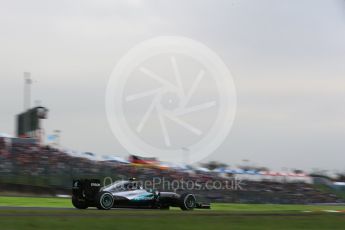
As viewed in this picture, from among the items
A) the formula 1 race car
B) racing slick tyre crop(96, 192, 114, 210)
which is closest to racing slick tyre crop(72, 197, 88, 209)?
the formula 1 race car

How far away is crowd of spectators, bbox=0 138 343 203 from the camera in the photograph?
1276 inches

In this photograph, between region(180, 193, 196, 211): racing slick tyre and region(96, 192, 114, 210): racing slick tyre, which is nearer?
region(96, 192, 114, 210): racing slick tyre

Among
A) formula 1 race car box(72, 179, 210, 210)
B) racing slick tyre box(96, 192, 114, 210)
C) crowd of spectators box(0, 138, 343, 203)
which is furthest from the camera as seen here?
crowd of spectators box(0, 138, 343, 203)

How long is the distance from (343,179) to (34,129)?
41.3 metres

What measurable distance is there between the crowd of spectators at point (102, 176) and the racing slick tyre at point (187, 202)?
11.4 m

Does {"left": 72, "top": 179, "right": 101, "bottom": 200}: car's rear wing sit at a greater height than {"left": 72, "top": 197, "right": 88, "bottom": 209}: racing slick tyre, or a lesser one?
greater

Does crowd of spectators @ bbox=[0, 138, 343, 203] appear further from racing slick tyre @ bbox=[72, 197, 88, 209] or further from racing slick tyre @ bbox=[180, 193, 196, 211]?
racing slick tyre @ bbox=[180, 193, 196, 211]

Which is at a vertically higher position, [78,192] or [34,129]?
[34,129]

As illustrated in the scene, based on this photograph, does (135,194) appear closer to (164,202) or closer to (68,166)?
(164,202)

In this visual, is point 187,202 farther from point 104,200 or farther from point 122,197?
point 104,200

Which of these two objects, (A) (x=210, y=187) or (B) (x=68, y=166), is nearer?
(B) (x=68, y=166)

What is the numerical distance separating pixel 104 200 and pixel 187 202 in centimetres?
378

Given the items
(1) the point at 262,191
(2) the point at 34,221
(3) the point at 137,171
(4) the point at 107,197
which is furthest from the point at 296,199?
(2) the point at 34,221

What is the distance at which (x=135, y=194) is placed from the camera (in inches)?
886
